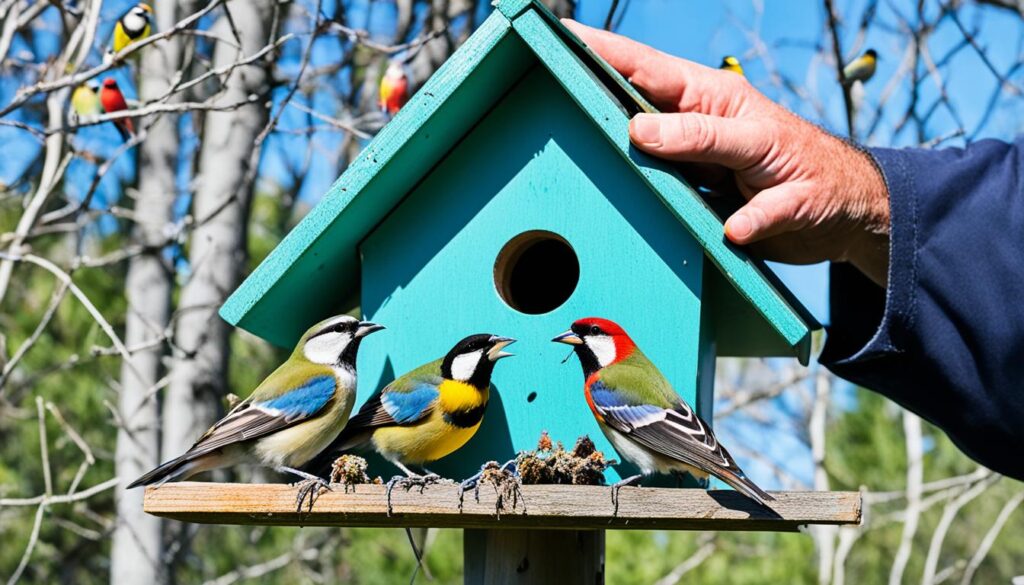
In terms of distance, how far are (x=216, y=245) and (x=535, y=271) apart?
183 centimetres

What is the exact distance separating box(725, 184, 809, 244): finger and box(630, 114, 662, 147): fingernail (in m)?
0.28

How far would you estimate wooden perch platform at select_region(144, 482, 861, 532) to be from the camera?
268 centimetres

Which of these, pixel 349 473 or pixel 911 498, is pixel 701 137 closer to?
pixel 349 473

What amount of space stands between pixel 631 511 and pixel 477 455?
78 centimetres

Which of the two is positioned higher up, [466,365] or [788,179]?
[788,179]

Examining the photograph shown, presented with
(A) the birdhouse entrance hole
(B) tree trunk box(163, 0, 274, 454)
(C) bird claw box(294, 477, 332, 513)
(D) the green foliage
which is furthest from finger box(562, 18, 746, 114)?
(D) the green foliage

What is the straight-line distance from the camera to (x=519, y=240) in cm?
350

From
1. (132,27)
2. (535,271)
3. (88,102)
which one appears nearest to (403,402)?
(535,271)

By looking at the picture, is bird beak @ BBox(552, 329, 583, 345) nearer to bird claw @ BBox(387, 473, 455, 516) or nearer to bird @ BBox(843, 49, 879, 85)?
bird claw @ BBox(387, 473, 455, 516)

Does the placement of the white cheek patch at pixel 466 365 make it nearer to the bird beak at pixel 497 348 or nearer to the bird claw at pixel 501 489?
the bird beak at pixel 497 348

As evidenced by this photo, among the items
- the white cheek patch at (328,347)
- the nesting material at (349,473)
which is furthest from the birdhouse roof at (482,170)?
the nesting material at (349,473)

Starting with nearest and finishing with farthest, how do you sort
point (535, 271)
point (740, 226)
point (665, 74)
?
point (740, 226), point (665, 74), point (535, 271)

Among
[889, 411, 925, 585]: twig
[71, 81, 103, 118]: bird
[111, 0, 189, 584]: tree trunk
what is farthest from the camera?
[889, 411, 925, 585]: twig

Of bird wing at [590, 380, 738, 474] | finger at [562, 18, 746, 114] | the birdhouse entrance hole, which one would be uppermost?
finger at [562, 18, 746, 114]
